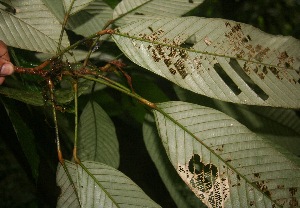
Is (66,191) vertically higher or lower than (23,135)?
lower

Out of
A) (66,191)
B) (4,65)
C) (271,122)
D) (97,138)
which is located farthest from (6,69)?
(271,122)

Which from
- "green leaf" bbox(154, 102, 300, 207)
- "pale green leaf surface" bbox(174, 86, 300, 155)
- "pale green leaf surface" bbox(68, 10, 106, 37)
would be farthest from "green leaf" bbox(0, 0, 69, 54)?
"pale green leaf surface" bbox(174, 86, 300, 155)

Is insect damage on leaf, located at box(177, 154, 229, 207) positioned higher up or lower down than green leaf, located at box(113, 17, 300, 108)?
lower down

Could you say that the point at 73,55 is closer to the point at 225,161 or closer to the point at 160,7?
the point at 160,7

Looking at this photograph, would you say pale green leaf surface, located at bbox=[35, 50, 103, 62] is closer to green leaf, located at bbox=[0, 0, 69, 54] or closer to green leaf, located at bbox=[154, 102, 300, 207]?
green leaf, located at bbox=[0, 0, 69, 54]

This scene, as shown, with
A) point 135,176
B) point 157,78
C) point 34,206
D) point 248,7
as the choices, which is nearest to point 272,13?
point 248,7

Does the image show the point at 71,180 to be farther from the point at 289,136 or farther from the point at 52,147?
the point at 289,136

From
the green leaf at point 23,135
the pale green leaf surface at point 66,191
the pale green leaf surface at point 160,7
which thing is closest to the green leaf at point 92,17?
the pale green leaf surface at point 160,7
